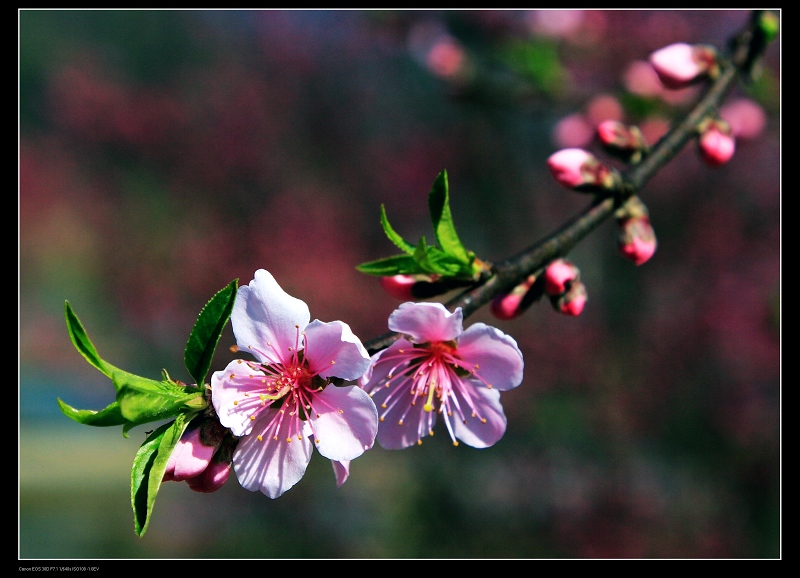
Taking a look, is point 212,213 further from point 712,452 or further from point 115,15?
point 712,452

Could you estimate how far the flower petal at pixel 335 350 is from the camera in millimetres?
780

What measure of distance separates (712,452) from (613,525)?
60 cm

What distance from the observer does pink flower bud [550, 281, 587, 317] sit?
97 centimetres

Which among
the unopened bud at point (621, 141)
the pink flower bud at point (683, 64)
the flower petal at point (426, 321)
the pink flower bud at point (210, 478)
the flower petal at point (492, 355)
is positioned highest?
the pink flower bud at point (683, 64)

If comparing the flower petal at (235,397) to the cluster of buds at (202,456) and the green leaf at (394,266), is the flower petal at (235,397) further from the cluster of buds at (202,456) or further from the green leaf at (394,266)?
the green leaf at (394,266)

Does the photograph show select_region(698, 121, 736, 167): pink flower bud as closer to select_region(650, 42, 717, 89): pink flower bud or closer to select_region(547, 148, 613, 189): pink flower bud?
select_region(650, 42, 717, 89): pink flower bud

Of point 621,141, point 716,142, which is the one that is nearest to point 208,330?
point 621,141

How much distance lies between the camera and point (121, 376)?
0.69 meters

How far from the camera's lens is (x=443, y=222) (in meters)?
0.82

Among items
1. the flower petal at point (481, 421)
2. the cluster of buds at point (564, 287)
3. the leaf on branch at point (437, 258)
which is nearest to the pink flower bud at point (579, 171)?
the cluster of buds at point (564, 287)

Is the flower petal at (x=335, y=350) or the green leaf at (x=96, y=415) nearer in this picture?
the green leaf at (x=96, y=415)

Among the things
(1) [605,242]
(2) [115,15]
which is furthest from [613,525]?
(2) [115,15]

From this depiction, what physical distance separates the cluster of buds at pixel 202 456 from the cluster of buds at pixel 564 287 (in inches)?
18.8

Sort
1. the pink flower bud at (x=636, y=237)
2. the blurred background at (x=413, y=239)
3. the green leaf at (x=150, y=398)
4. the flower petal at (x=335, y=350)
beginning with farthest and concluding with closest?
1. the blurred background at (x=413, y=239)
2. the pink flower bud at (x=636, y=237)
3. the flower petal at (x=335, y=350)
4. the green leaf at (x=150, y=398)
